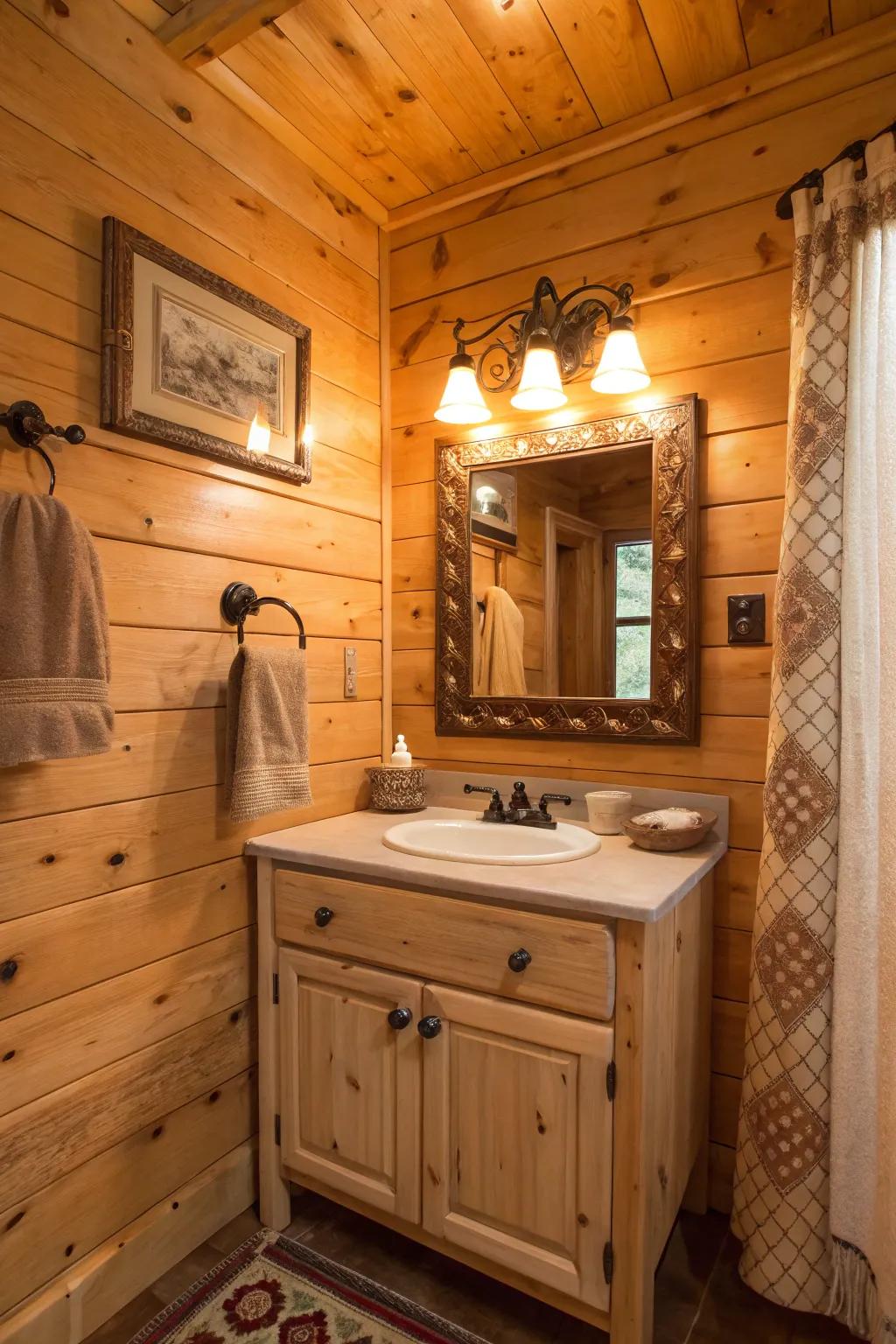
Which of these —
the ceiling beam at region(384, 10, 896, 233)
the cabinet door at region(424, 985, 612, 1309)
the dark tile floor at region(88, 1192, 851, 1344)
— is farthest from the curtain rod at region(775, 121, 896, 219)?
the dark tile floor at region(88, 1192, 851, 1344)

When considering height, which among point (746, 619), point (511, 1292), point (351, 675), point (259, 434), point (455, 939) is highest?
point (259, 434)

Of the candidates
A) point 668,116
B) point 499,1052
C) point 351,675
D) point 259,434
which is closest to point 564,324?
point 668,116

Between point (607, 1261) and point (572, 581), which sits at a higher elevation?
point (572, 581)

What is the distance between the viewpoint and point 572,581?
178 centimetres

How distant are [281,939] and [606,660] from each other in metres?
0.93

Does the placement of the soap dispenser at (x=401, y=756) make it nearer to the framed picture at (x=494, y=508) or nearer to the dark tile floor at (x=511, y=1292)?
the framed picture at (x=494, y=508)

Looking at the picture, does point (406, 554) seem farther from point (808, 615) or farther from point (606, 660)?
point (808, 615)

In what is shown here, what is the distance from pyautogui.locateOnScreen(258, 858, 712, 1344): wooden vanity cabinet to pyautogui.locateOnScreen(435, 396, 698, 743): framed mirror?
48 cm

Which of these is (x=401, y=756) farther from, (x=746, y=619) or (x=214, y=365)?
(x=214, y=365)

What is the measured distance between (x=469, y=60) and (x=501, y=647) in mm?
1245

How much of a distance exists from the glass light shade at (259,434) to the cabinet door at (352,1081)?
106 cm

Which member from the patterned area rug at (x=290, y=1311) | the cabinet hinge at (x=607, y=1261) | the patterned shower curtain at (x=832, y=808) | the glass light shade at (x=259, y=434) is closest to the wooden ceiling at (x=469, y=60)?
the patterned shower curtain at (x=832, y=808)

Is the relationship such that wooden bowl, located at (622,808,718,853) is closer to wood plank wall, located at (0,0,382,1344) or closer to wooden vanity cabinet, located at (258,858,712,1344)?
wooden vanity cabinet, located at (258,858,712,1344)

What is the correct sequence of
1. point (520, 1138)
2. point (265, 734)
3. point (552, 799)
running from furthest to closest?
point (552, 799)
point (265, 734)
point (520, 1138)
